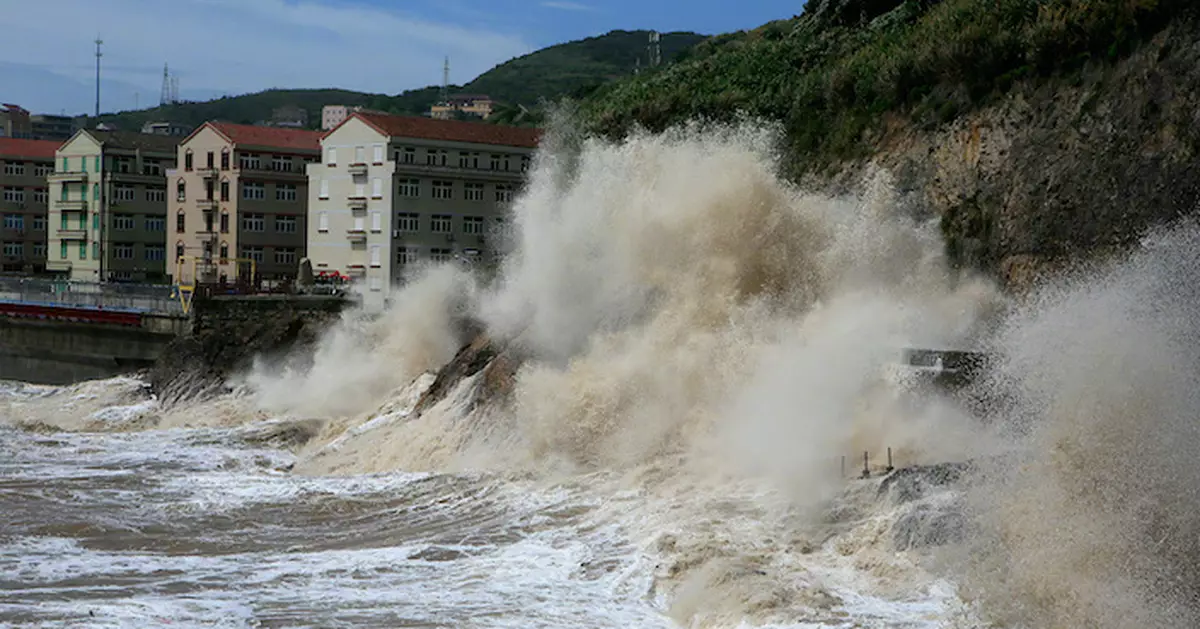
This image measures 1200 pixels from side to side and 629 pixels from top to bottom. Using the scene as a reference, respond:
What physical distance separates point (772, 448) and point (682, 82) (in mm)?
34665

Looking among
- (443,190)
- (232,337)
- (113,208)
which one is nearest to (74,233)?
(113,208)

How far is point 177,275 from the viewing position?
60375 mm

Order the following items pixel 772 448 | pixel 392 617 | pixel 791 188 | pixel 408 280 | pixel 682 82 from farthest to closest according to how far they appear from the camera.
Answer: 1. pixel 682 82
2. pixel 408 280
3. pixel 791 188
4. pixel 772 448
5. pixel 392 617

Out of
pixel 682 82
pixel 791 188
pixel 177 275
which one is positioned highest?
pixel 682 82

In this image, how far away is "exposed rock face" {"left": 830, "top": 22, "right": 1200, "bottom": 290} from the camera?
24422 millimetres

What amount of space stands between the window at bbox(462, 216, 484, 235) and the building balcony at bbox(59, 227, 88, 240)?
2410cm

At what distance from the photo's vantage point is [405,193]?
2120 inches

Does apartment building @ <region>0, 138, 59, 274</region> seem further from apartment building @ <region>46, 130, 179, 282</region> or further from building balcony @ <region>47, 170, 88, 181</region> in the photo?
apartment building @ <region>46, 130, 179, 282</region>

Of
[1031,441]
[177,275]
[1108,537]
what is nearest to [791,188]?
[1031,441]

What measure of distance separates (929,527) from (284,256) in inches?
1943

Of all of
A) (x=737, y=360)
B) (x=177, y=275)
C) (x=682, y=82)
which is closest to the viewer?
(x=737, y=360)

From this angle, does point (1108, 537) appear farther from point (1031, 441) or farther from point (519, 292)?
point (519, 292)

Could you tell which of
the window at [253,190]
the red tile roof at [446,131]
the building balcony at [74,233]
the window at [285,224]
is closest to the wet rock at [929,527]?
the red tile roof at [446,131]

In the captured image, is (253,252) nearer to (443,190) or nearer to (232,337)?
(443,190)
